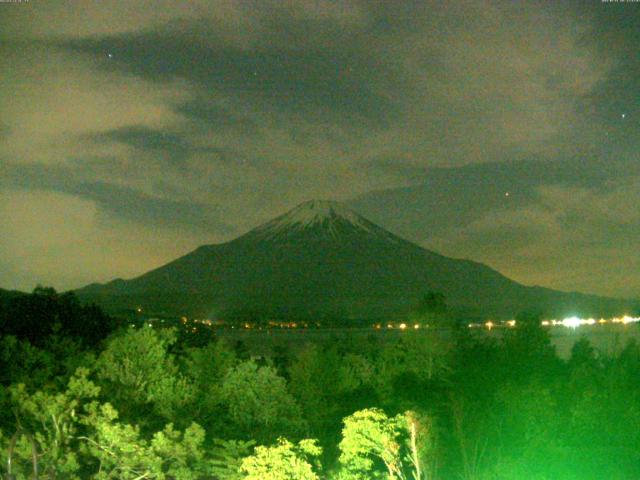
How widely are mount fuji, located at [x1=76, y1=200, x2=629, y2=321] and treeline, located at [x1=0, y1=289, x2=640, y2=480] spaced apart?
104 metres

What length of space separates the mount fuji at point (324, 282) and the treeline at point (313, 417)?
104 m

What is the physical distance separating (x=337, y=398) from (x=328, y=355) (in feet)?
6.51

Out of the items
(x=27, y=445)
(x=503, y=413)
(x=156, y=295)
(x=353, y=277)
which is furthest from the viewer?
(x=353, y=277)

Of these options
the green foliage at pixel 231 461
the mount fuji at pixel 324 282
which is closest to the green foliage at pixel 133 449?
the green foliage at pixel 231 461

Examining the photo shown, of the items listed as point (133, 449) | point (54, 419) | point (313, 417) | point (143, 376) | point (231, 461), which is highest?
point (143, 376)

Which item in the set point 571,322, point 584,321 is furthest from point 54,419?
point 584,321

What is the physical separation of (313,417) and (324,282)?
133 metres

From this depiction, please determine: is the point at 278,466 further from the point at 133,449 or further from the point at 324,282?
the point at 324,282

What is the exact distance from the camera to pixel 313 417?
21359 millimetres

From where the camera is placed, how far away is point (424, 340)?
30.2 metres

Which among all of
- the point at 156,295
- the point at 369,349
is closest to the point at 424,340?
the point at 369,349

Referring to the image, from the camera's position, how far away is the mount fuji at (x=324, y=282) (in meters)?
133

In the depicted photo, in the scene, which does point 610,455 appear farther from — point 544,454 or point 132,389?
point 132,389

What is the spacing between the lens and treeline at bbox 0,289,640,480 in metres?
12.0
